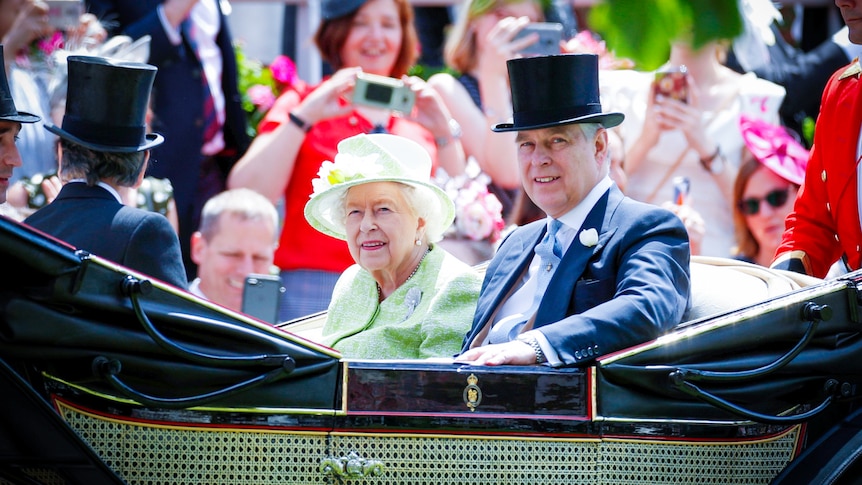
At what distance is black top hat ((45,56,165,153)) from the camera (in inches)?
149

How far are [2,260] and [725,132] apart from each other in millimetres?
3707

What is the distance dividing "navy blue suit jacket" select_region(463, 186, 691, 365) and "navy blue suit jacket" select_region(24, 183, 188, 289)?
37.0 inches

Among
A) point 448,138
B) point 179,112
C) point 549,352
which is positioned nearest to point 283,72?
point 179,112

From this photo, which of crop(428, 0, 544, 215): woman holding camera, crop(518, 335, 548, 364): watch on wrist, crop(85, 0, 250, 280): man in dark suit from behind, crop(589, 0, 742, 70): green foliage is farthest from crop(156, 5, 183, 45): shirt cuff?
crop(589, 0, 742, 70): green foliage

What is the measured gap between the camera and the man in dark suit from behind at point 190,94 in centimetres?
560

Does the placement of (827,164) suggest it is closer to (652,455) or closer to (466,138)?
(652,455)

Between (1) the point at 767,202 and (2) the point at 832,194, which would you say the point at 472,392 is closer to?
(2) the point at 832,194

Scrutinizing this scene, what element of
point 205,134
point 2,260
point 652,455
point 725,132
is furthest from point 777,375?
point 205,134

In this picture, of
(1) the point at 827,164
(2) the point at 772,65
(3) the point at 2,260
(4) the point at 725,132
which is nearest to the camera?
(3) the point at 2,260

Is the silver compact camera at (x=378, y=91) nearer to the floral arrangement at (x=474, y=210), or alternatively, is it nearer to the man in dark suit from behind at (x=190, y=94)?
the floral arrangement at (x=474, y=210)

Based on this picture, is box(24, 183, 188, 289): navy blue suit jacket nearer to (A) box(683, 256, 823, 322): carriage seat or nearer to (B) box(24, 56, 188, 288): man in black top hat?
(B) box(24, 56, 188, 288): man in black top hat

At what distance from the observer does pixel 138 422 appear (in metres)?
2.84

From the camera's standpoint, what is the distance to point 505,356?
2998mm

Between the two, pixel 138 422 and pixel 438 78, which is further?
pixel 438 78
